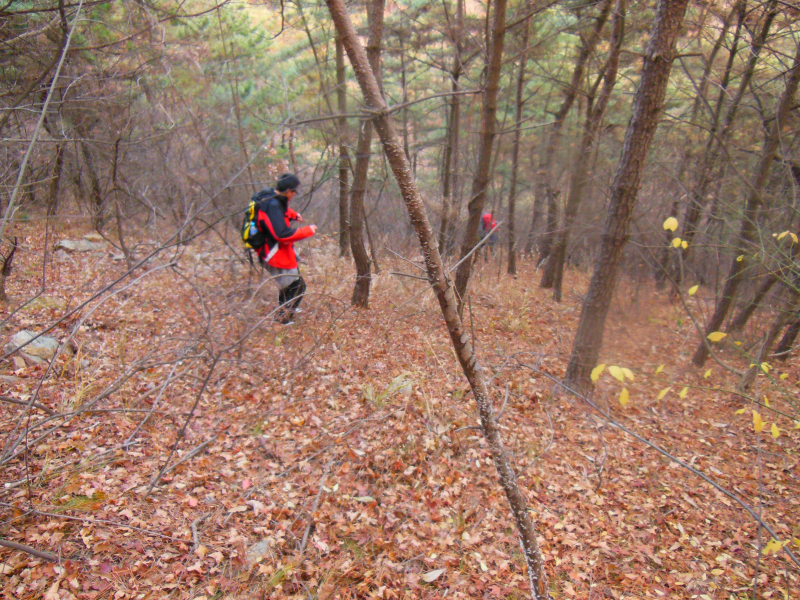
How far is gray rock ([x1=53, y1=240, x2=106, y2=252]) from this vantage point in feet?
24.9

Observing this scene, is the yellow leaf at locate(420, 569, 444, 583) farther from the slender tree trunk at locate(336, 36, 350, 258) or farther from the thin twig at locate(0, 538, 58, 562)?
the slender tree trunk at locate(336, 36, 350, 258)

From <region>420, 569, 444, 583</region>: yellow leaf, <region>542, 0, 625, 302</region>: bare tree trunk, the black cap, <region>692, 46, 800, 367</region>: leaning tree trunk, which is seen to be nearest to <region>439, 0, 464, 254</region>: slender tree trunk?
<region>542, 0, 625, 302</region>: bare tree trunk

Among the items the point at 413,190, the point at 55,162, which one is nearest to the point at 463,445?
the point at 413,190

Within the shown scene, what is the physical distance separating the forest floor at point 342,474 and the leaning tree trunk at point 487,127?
1521 mm

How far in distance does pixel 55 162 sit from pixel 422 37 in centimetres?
781

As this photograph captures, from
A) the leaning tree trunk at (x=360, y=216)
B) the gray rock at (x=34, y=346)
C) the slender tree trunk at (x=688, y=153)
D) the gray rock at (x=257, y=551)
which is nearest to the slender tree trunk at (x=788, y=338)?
the slender tree trunk at (x=688, y=153)

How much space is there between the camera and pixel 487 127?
198 inches

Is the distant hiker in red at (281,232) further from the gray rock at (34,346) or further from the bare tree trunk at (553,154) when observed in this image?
the bare tree trunk at (553,154)

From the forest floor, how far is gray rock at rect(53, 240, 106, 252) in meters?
2.29

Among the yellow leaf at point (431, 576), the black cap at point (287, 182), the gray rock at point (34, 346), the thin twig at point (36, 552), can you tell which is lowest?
the yellow leaf at point (431, 576)

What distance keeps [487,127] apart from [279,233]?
289cm

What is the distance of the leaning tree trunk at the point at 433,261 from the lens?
1.62 m

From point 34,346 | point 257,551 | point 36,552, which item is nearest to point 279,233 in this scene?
point 34,346

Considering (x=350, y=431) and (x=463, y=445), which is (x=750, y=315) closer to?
(x=463, y=445)
